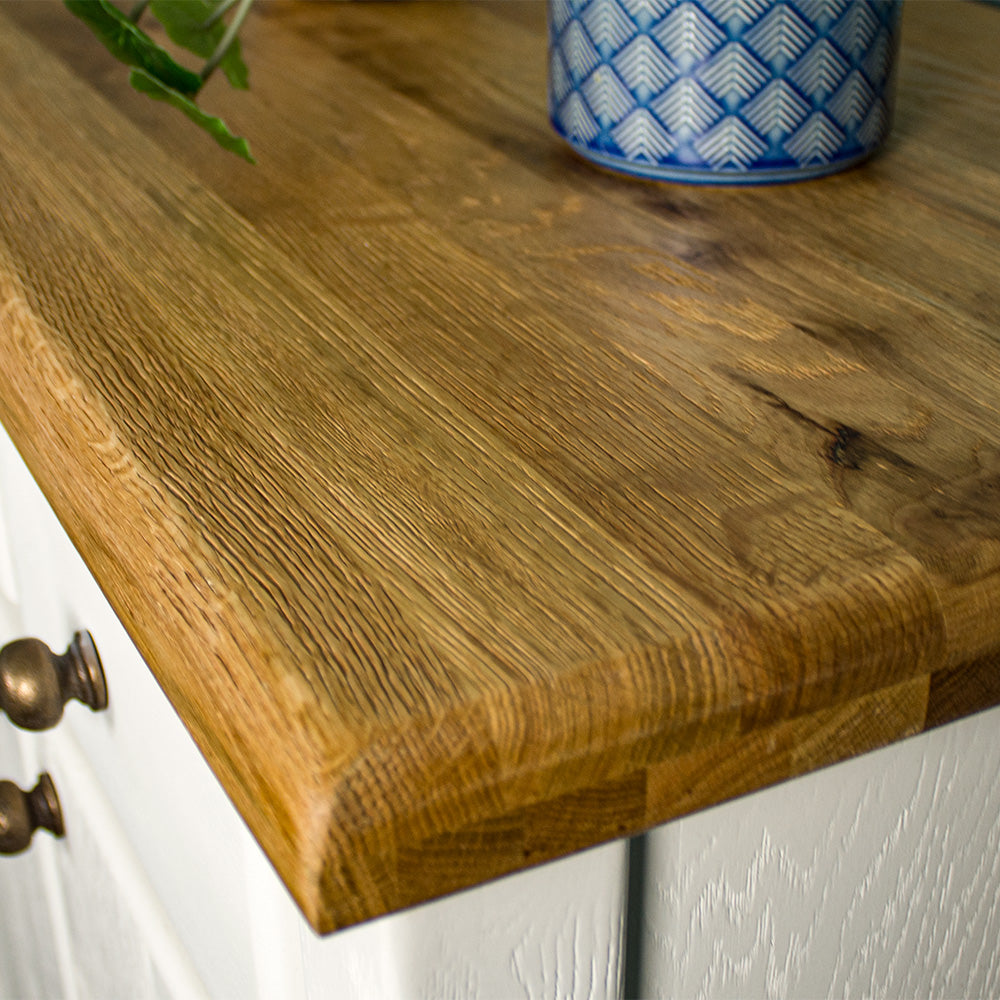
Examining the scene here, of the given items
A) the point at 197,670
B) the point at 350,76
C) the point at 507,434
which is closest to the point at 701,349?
the point at 507,434

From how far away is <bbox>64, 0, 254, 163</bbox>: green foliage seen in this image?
1.43 feet

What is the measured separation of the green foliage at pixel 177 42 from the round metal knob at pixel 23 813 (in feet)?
0.85

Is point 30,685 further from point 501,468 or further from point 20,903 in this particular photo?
point 20,903

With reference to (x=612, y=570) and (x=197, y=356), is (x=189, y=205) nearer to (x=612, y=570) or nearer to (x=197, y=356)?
(x=197, y=356)

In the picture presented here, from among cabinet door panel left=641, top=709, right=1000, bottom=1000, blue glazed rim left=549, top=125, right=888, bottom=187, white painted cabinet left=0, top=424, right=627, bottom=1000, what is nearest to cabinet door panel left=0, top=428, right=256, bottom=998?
white painted cabinet left=0, top=424, right=627, bottom=1000

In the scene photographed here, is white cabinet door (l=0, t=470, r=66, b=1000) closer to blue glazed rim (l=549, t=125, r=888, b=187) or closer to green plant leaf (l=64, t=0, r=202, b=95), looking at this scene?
green plant leaf (l=64, t=0, r=202, b=95)

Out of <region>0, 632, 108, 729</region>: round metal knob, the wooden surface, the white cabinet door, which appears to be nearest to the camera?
the wooden surface

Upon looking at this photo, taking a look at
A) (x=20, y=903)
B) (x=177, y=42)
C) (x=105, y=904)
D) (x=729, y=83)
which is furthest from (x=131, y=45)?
(x=20, y=903)

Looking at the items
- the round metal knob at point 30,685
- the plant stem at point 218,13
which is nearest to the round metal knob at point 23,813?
the round metal knob at point 30,685

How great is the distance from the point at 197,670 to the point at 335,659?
1.4 inches

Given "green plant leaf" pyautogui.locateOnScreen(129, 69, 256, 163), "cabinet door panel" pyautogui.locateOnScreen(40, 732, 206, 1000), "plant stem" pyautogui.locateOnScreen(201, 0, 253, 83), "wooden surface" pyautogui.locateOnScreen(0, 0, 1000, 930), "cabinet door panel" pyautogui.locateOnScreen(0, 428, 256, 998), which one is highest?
"plant stem" pyautogui.locateOnScreen(201, 0, 253, 83)

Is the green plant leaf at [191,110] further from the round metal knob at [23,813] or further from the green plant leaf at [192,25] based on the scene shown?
the round metal knob at [23,813]

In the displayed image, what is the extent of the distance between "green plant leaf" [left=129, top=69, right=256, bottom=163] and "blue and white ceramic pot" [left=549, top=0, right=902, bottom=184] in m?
0.15

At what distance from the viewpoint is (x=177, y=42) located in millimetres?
499
